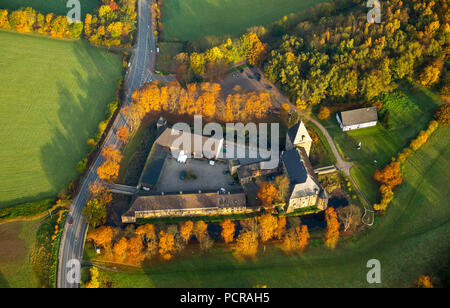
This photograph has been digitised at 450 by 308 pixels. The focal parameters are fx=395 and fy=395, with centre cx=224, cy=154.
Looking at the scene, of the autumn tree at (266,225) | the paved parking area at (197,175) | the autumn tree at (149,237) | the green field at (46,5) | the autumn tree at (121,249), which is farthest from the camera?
the green field at (46,5)

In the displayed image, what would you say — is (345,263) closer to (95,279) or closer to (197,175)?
(197,175)

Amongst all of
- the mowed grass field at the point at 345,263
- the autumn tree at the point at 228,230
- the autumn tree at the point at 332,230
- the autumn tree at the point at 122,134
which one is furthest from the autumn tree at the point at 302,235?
the autumn tree at the point at 122,134

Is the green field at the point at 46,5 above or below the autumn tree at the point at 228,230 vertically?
above

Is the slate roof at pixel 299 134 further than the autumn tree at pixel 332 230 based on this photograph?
Yes

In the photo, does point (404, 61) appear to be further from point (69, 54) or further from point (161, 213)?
point (69, 54)

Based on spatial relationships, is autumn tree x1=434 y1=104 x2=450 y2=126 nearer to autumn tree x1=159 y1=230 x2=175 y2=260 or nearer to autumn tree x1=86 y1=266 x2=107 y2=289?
autumn tree x1=159 y1=230 x2=175 y2=260

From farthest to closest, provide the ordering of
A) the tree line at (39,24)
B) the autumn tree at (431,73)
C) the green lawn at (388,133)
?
the tree line at (39,24)
the autumn tree at (431,73)
the green lawn at (388,133)

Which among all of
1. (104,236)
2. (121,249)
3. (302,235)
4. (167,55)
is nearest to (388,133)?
(302,235)

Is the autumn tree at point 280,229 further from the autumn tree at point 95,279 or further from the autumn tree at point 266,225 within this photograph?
the autumn tree at point 95,279
